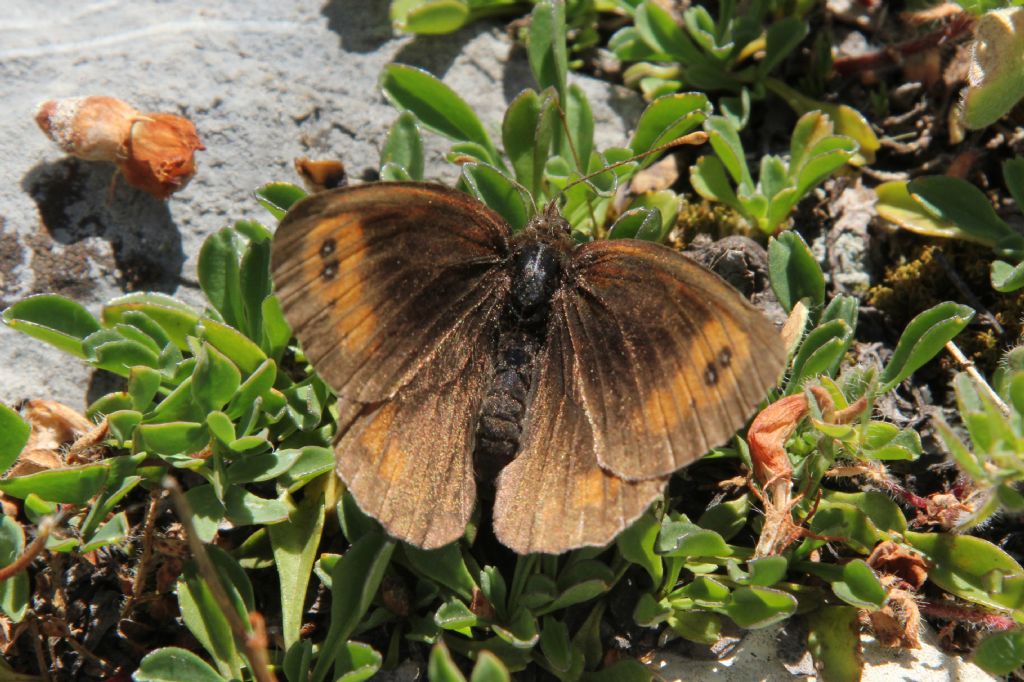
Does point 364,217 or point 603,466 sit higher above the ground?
point 364,217

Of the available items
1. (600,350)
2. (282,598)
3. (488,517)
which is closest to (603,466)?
(600,350)

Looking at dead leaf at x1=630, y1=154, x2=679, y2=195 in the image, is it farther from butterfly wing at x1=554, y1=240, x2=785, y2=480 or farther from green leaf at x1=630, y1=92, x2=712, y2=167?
butterfly wing at x1=554, y1=240, x2=785, y2=480

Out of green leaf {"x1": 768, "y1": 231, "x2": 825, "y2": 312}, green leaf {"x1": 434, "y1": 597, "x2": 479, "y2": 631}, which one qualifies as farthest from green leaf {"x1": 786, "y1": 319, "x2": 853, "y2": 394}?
green leaf {"x1": 434, "y1": 597, "x2": 479, "y2": 631}

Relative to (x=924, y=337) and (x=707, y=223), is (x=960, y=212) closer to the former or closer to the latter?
(x=924, y=337)

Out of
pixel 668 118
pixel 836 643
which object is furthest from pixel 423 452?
pixel 668 118

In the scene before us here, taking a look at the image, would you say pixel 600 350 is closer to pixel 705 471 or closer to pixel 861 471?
pixel 705 471

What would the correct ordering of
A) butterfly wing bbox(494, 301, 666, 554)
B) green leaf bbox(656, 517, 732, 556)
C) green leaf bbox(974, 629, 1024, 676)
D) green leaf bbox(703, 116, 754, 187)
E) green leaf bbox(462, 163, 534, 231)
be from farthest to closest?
green leaf bbox(703, 116, 754, 187) < green leaf bbox(462, 163, 534, 231) < green leaf bbox(656, 517, 732, 556) < green leaf bbox(974, 629, 1024, 676) < butterfly wing bbox(494, 301, 666, 554)
